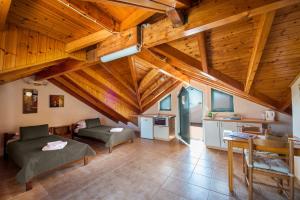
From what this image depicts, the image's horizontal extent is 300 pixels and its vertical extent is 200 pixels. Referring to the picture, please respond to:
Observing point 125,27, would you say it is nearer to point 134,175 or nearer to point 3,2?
point 3,2

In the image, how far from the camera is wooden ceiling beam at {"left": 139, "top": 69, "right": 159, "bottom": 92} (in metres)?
4.32

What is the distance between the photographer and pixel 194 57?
2557mm

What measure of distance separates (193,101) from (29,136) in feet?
26.7

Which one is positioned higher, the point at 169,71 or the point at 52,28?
the point at 52,28

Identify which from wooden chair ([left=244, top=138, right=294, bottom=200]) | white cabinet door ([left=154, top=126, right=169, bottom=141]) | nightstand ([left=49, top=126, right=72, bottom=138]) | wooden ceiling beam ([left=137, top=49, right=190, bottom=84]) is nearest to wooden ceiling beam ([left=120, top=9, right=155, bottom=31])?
wooden ceiling beam ([left=137, top=49, right=190, bottom=84])

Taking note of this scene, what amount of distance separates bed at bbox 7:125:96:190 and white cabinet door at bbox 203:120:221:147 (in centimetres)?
357

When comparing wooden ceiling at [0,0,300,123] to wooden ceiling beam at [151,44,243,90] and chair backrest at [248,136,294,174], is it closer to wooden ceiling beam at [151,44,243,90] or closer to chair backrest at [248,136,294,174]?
wooden ceiling beam at [151,44,243,90]

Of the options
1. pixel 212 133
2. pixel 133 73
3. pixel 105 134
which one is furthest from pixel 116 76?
pixel 212 133

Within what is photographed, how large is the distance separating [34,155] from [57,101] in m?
3.08

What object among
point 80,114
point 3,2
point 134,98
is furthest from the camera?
point 80,114

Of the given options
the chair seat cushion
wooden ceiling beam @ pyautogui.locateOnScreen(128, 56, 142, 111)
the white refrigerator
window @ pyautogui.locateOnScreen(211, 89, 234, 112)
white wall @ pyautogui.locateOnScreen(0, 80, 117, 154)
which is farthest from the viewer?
the white refrigerator

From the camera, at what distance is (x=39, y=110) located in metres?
4.88

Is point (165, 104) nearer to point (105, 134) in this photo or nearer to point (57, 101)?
point (105, 134)

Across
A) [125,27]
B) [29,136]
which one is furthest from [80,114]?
[125,27]
